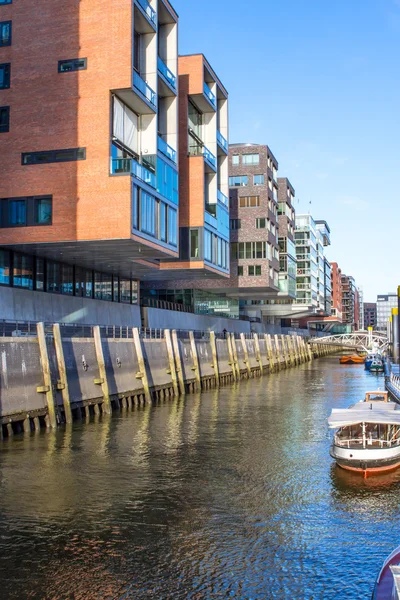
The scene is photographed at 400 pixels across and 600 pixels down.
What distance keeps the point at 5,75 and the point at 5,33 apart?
2.92 meters

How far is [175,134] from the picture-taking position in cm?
5700

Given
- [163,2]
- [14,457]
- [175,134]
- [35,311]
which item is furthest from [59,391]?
[163,2]

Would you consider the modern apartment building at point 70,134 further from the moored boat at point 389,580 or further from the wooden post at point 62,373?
the moored boat at point 389,580

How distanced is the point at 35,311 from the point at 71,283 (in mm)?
7505

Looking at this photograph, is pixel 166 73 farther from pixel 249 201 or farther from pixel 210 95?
pixel 249 201

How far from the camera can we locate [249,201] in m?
95.0

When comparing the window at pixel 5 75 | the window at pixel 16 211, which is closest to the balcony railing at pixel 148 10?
the window at pixel 5 75

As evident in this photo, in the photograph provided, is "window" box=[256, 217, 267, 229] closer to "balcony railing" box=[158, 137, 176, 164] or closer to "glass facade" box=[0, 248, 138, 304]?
"glass facade" box=[0, 248, 138, 304]

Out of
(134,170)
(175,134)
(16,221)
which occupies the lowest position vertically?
(16,221)

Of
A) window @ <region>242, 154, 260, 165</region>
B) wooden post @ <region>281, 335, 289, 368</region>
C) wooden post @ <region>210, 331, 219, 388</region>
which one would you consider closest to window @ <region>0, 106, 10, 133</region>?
wooden post @ <region>210, 331, 219, 388</region>

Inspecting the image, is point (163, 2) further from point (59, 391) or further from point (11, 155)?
point (59, 391)

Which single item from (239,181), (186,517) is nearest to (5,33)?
(186,517)

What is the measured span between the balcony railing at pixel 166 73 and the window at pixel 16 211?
1559cm

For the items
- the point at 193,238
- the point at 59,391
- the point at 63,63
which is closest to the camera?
the point at 59,391
